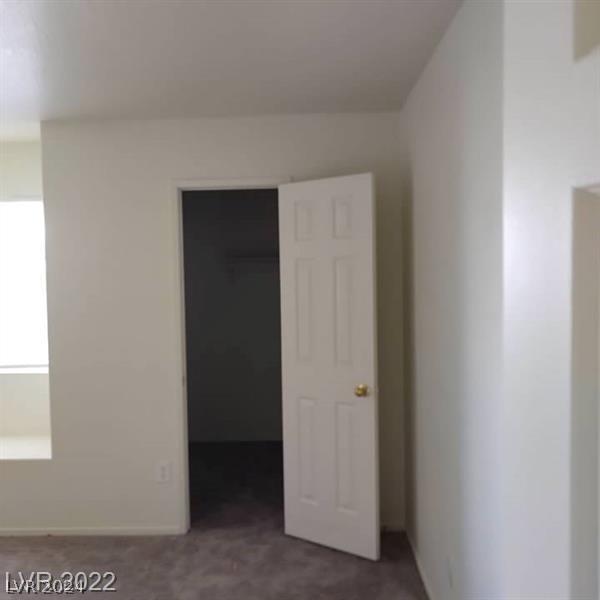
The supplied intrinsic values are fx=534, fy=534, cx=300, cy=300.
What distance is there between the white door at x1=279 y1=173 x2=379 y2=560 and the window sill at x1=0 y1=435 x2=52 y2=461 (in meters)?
1.62

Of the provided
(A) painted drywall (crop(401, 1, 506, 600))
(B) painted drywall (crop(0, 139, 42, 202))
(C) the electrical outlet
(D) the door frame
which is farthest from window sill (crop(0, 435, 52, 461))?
(A) painted drywall (crop(401, 1, 506, 600))

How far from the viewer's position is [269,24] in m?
2.01

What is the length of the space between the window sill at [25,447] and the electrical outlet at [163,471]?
0.70 meters

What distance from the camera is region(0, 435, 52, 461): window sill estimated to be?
3.43 metres

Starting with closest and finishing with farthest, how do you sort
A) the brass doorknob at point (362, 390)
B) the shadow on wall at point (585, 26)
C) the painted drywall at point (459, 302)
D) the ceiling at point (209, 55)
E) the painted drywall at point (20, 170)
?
the shadow on wall at point (585, 26) < the painted drywall at point (459, 302) < the ceiling at point (209, 55) < the brass doorknob at point (362, 390) < the painted drywall at point (20, 170)

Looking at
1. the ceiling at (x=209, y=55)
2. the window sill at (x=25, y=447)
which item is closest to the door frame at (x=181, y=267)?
the ceiling at (x=209, y=55)

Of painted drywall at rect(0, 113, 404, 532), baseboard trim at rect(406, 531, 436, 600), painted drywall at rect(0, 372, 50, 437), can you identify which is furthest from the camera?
painted drywall at rect(0, 372, 50, 437)

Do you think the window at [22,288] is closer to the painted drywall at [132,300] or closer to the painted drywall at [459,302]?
the painted drywall at [132,300]

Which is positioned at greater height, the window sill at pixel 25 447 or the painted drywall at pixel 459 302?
the painted drywall at pixel 459 302

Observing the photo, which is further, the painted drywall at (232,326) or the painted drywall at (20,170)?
the painted drywall at (232,326)

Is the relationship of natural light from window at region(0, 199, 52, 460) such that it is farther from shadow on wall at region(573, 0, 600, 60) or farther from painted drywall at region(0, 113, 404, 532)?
shadow on wall at region(573, 0, 600, 60)

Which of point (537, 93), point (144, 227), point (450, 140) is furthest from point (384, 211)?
point (537, 93)

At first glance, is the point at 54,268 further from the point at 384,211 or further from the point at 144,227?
the point at 384,211

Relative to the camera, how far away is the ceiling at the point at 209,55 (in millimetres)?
1896
